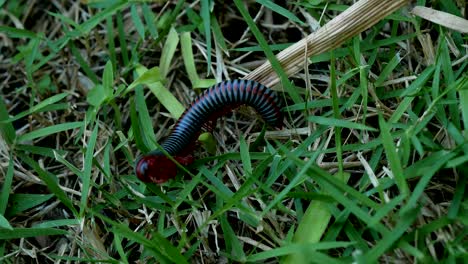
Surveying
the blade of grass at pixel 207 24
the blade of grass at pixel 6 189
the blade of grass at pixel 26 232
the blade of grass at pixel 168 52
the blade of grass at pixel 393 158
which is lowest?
the blade of grass at pixel 26 232

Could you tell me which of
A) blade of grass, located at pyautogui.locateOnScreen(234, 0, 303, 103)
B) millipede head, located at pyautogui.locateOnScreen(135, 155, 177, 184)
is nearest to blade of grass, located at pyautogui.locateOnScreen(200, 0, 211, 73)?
blade of grass, located at pyautogui.locateOnScreen(234, 0, 303, 103)

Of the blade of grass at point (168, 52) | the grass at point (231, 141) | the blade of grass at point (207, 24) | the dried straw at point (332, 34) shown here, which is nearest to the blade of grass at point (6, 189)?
the grass at point (231, 141)

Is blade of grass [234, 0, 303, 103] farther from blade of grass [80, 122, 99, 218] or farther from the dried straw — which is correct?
blade of grass [80, 122, 99, 218]

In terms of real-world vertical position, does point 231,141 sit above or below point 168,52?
below

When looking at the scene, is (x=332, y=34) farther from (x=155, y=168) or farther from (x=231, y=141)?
(x=155, y=168)

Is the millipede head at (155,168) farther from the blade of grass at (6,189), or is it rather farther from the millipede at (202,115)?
the blade of grass at (6,189)

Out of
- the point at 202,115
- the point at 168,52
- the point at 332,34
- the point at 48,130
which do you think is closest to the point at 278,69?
the point at 332,34

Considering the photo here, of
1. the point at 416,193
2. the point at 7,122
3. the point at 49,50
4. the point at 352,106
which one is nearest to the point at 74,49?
the point at 49,50

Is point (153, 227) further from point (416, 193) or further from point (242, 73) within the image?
point (416, 193)
